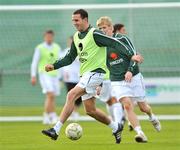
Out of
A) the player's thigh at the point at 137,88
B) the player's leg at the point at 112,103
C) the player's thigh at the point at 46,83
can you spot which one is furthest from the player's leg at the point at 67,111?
the player's thigh at the point at 46,83

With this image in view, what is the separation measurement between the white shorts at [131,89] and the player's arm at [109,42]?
1.32 metres

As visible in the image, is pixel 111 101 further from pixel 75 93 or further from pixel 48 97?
pixel 75 93

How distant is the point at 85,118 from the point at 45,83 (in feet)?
8.68

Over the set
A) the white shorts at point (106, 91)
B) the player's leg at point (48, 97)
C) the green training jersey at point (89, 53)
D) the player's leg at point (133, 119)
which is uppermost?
the green training jersey at point (89, 53)

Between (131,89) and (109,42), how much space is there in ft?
5.50

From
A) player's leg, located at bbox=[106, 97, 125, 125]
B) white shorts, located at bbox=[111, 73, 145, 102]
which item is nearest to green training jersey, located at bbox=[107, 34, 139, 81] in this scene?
white shorts, located at bbox=[111, 73, 145, 102]

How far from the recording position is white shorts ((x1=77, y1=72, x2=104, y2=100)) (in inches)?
515

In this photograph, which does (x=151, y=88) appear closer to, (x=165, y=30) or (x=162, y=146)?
(x=165, y=30)

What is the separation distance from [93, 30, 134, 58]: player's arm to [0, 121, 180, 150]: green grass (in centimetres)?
155

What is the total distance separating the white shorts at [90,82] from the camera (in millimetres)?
13086

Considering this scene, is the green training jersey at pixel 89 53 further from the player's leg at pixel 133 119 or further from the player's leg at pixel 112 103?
the player's leg at pixel 112 103

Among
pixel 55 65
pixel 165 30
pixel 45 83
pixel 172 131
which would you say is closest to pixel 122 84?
pixel 55 65

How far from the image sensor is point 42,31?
27.5 metres

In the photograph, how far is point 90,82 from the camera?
13109 millimetres
